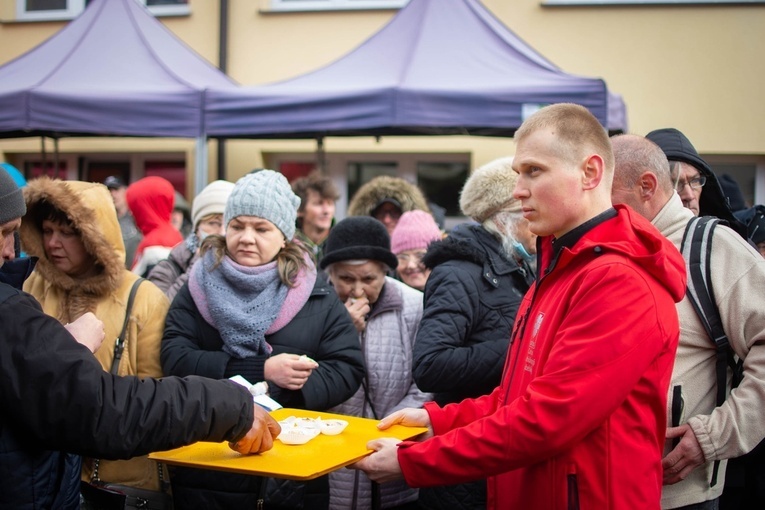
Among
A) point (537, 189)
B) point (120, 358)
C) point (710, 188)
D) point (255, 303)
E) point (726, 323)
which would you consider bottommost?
point (120, 358)

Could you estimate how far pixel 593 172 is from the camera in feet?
6.54

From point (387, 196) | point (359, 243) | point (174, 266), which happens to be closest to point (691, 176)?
point (359, 243)

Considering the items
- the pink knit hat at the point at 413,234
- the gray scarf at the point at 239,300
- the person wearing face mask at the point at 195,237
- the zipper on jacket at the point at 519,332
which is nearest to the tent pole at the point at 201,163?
the person wearing face mask at the point at 195,237

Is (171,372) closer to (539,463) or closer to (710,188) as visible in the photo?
(539,463)

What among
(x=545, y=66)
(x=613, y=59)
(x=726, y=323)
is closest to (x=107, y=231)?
(x=726, y=323)

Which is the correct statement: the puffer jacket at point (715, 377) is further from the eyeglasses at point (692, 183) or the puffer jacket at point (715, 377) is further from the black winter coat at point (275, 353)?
the black winter coat at point (275, 353)

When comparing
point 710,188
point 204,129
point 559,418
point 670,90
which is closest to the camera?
point 559,418

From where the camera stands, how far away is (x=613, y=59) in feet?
29.5

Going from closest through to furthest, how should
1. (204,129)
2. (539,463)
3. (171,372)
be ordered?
(539,463), (171,372), (204,129)

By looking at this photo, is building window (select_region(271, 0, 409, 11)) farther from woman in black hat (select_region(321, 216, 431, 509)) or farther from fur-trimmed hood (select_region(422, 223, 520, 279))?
fur-trimmed hood (select_region(422, 223, 520, 279))

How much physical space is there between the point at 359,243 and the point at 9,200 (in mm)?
1807

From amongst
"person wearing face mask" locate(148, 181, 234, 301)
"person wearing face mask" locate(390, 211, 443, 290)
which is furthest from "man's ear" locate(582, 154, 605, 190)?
"person wearing face mask" locate(390, 211, 443, 290)

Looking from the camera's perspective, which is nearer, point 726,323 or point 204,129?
point 726,323

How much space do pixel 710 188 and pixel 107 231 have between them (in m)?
2.43
